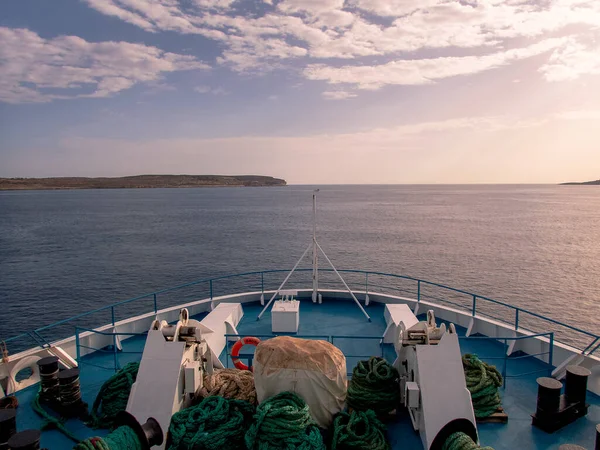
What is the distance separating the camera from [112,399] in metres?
6.64

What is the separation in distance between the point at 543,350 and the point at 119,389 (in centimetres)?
799

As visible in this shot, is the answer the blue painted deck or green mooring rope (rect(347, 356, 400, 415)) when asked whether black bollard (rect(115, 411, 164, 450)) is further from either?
green mooring rope (rect(347, 356, 400, 415))

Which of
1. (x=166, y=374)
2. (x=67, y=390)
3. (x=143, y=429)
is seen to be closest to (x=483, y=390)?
(x=166, y=374)

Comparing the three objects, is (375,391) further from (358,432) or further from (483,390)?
(483,390)

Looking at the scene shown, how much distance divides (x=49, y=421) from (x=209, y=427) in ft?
9.65

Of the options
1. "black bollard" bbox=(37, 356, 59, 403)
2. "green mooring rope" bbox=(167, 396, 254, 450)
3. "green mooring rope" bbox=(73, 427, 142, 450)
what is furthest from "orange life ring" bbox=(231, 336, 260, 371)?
"green mooring rope" bbox=(73, 427, 142, 450)

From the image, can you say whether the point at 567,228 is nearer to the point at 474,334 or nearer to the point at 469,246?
the point at 469,246

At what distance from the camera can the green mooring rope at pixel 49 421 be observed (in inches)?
252

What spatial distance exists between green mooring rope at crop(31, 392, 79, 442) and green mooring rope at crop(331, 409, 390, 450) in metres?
3.82

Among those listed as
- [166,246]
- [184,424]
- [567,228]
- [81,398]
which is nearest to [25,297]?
[166,246]

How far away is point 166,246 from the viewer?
163 ft

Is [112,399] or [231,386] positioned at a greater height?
[231,386]

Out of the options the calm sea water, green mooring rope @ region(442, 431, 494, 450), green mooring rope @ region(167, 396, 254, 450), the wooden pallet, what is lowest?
the calm sea water

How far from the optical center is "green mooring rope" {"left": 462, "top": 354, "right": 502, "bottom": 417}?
664 cm
